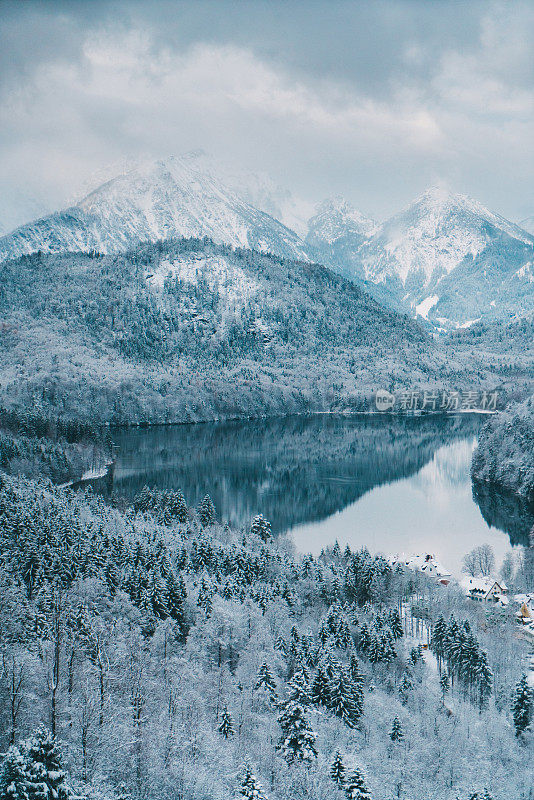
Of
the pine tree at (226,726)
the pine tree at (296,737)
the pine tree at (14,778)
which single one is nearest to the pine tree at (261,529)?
the pine tree at (296,737)

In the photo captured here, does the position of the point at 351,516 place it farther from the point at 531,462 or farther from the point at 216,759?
the point at 216,759

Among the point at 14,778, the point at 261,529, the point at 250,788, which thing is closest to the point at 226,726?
the point at 250,788

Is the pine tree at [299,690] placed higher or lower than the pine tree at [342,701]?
higher

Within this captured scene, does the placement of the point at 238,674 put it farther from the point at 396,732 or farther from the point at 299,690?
the point at 396,732

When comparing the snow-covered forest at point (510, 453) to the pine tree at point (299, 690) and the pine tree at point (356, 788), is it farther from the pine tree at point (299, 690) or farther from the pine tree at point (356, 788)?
the pine tree at point (356, 788)

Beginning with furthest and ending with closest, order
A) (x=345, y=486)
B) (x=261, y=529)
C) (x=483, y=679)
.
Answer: (x=345, y=486)
(x=261, y=529)
(x=483, y=679)

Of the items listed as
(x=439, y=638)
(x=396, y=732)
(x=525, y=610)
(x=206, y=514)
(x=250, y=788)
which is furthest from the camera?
(x=206, y=514)
